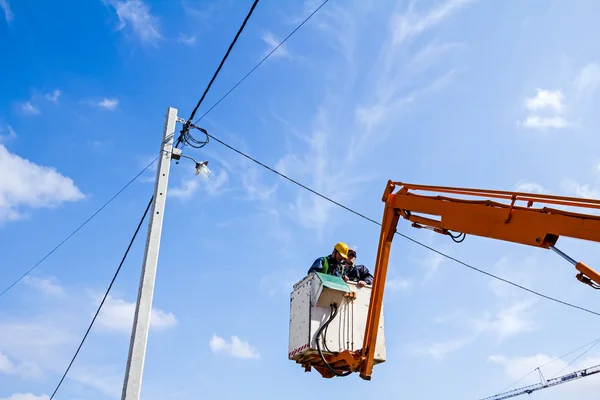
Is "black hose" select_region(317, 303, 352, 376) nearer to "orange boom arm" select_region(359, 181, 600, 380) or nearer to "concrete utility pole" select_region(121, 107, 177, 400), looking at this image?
"orange boom arm" select_region(359, 181, 600, 380)

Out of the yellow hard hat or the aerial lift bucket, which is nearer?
the aerial lift bucket

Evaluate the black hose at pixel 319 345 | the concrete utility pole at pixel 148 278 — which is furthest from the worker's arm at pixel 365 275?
the concrete utility pole at pixel 148 278

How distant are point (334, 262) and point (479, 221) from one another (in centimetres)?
269

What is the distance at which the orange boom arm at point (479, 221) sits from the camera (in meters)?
5.29

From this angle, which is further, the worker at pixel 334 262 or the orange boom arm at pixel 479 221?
the worker at pixel 334 262

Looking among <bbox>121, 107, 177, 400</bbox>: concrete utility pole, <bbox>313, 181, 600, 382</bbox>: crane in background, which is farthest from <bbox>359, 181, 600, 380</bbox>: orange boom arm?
<bbox>121, 107, 177, 400</bbox>: concrete utility pole

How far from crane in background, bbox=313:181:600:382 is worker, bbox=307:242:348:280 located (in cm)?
86

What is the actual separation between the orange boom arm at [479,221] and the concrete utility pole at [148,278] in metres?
3.05

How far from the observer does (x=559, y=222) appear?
538cm

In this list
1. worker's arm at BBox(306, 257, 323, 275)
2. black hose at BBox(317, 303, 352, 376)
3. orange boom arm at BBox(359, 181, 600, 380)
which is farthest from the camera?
worker's arm at BBox(306, 257, 323, 275)

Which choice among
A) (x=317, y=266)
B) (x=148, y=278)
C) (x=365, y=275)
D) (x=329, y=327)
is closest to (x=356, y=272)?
(x=365, y=275)

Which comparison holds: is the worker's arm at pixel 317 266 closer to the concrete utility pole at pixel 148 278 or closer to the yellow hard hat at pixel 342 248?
the yellow hard hat at pixel 342 248

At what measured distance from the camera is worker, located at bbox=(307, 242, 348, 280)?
825 cm

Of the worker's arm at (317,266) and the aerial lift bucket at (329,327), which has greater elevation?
the worker's arm at (317,266)
